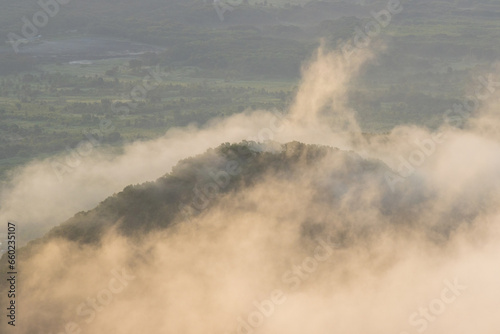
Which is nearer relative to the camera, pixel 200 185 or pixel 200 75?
pixel 200 185

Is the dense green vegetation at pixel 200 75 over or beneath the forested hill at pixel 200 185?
beneath

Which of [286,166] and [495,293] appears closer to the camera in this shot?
[495,293]

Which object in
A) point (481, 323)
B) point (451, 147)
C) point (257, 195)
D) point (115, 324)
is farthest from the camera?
point (451, 147)

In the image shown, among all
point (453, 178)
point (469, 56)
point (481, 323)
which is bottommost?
point (469, 56)

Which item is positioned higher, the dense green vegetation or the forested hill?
the forested hill

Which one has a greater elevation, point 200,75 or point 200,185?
point 200,185

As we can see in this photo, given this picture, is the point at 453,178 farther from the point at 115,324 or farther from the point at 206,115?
the point at 206,115

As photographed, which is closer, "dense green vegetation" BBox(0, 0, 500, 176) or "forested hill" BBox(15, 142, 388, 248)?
"forested hill" BBox(15, 142, 388, 248)

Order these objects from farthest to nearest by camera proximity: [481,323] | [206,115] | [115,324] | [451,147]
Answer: [206,115] → [451,147] → [481,323] → [115,324]

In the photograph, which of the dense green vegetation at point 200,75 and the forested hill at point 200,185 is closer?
the forested hill at point 200,185

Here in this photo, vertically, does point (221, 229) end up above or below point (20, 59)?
above

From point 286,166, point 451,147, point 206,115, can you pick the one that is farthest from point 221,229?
point 206,115
